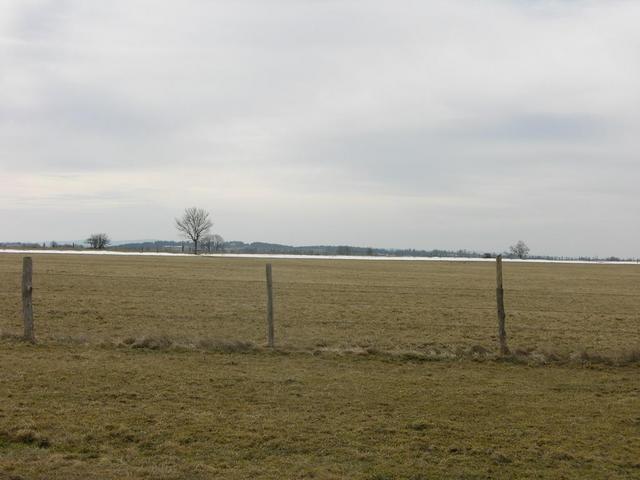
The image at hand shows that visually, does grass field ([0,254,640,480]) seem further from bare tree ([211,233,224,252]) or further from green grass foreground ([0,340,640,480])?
bare tree ([211,233,224,252])

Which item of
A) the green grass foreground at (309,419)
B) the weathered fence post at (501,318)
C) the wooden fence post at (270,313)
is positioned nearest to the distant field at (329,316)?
the wooden fence post at (270,313)

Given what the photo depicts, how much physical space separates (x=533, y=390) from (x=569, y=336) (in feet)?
27.5

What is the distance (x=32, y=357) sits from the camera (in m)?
10.4

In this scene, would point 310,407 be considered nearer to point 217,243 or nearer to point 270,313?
point 270,313

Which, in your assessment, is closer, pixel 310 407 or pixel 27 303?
pixel 310 407

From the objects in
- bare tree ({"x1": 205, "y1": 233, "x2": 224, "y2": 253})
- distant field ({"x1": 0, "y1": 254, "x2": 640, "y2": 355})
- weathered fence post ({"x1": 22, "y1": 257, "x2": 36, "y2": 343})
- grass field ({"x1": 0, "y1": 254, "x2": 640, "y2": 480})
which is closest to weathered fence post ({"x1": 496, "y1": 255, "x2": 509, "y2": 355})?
grass field ({"x1": 0, "y1": 254, "x2": 640, "y2": 480})

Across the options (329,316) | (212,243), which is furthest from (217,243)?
(329,316)

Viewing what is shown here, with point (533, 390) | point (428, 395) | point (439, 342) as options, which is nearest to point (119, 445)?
point (428, 395)

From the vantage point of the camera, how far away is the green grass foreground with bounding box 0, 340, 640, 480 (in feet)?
18.2

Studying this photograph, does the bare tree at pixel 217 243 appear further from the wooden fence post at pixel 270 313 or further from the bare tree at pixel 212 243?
the wooden fence post at pixel 270 313

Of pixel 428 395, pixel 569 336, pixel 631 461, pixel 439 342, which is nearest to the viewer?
pixel 631 461

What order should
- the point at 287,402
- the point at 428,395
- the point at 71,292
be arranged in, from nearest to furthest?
the point at 287,402 < the point at 428,395 < the point at 71,292

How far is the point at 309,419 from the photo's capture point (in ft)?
23.1

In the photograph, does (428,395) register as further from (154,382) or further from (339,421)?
(154,382)
